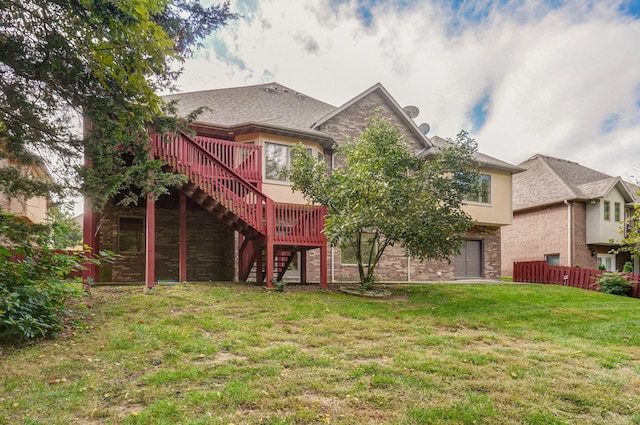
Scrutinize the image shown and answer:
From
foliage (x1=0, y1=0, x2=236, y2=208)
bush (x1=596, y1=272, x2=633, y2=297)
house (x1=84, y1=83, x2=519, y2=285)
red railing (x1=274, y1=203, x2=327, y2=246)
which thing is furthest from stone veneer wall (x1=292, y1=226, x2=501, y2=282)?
foliage (x1=0, y1=0, x2=236, y2=208)

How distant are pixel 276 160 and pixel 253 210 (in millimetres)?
Answer: 3980

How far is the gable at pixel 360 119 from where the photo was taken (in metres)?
15.5

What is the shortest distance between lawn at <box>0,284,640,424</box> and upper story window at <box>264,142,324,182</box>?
241 inches

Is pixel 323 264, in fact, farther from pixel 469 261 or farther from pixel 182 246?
pixel 469 261

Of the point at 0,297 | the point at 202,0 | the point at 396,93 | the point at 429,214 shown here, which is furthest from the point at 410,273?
the point at 0,297

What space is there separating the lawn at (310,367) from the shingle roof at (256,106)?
7533 mm

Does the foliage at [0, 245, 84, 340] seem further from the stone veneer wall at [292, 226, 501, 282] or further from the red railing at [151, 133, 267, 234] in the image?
the stone veneer wall at [292, 226, 501, 282]

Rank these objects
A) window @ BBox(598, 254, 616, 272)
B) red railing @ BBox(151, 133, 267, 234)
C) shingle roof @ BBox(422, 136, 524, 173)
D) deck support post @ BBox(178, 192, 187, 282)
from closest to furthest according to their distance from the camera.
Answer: red railing @ BBox(151, 133, 267, 234) → deck support post @ BBox(178, 192, 187, 282) → shingle roof @ BBox(422, 136, 524, 173) → window @ BBox(598, 254, 616, 272)

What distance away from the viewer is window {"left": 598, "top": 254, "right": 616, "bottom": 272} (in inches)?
889

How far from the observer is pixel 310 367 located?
15.1 ft

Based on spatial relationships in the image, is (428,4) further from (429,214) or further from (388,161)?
(429,214)

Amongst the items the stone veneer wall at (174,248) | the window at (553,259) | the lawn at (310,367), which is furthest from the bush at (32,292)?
the window at (553,259)

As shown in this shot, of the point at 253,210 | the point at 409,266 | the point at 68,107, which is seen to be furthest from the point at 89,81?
the point at 409,266

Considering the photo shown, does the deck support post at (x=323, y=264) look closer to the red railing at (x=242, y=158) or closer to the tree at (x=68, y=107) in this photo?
the red railing at (x=242, y=158)
